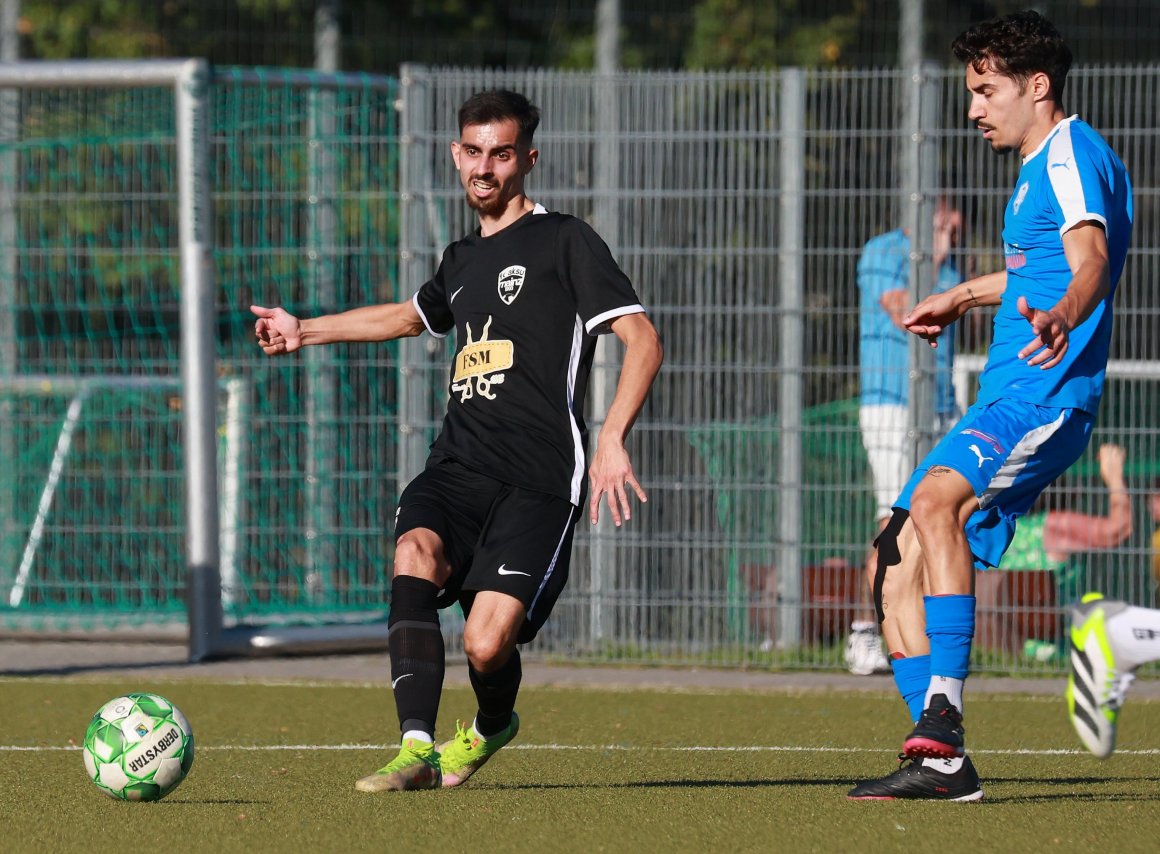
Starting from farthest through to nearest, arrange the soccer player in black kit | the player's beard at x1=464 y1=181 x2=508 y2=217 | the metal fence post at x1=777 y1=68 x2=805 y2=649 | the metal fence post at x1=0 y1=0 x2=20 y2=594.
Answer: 1. the metal fence post at x1=0 y1=0 x2=20 y2=594
2. the metal fence post at x1=777 y1=68 x2=805 y2=649
3. the player's beard at x1=464 y1=181 x2=508 y2=217
4. the soccer player in black kit

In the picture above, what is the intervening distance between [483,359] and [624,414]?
601mm

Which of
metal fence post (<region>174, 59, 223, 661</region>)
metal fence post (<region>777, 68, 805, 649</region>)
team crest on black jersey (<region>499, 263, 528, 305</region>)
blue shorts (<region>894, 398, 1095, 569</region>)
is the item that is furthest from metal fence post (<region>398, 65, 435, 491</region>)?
blue shorts (<region>894, 398, 1095, 569</region>)

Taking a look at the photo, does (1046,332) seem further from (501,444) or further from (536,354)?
(501,444)

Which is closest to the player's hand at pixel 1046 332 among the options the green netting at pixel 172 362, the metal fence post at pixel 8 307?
the green netting at pixel 172 362

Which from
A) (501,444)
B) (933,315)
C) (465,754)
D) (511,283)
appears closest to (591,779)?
(465,754)

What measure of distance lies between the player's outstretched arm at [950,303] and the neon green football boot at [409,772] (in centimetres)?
195

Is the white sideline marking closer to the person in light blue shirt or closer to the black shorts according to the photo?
the black shorts

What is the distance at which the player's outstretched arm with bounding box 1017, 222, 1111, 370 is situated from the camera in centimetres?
502

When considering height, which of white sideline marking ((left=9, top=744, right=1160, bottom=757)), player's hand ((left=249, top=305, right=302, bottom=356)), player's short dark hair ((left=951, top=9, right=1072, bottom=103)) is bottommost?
white sideline marking ((left=9, top=744, right=1160, bottom=757))

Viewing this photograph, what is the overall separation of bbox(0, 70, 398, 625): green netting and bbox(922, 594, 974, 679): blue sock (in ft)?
17.6

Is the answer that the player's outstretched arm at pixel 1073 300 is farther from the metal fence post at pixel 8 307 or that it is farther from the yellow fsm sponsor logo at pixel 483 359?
the metal fence post at pixel 8 307

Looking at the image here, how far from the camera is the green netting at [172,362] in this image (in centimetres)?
1070

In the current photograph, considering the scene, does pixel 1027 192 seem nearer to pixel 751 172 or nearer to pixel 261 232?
pixel 751 172

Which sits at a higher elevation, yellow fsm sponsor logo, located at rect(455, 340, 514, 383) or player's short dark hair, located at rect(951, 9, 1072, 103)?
player's short dark hair, located at rect(951, 9, 1072, 103)
